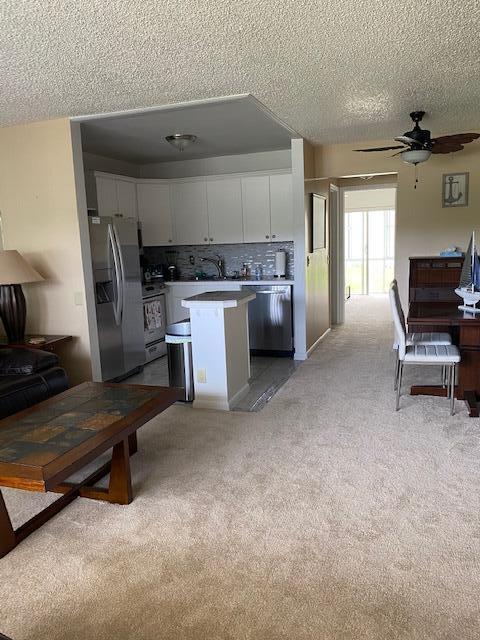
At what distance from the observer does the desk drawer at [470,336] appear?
3949mm

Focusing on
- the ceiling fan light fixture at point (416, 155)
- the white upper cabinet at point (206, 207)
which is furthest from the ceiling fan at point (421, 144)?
the white upper cabinet at point (206, 207)

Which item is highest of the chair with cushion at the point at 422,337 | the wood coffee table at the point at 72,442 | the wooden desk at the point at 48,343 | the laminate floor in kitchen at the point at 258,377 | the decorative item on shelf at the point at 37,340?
the decorative item on shelf at the point at 37,340

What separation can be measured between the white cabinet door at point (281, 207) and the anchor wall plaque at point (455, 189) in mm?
1798

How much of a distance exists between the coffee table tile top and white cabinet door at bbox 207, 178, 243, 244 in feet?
12.0

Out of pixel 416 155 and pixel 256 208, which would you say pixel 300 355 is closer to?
pixel 256 208

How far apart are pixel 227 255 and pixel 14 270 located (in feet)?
10.9

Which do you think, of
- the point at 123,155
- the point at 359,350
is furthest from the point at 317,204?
the point at 123,155

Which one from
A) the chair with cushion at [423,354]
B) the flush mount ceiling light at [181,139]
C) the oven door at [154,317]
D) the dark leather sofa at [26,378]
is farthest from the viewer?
the oven door at [154,317]

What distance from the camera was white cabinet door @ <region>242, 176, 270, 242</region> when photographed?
6184 millimetres

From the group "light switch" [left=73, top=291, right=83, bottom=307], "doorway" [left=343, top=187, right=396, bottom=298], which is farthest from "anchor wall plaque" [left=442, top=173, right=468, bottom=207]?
"doorway" [left=343, top=187, right=396, bottom=298]

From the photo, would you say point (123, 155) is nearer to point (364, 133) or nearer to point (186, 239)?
point (186, 239)

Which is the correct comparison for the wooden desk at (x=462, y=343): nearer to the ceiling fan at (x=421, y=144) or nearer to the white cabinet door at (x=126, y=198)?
the ceiling fan at (x=421, y=144)

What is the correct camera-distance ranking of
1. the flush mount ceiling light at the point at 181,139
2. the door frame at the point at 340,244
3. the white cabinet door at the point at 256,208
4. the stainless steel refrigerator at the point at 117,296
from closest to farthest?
the stainless steel refrigerator at the point at 117,296 → the flush mount ceiling light at the point at 181,139 → the white cabinet door at the point at 256,208 → the door frame at the point at 340,244

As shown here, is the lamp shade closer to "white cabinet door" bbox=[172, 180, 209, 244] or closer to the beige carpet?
the beige carpet
